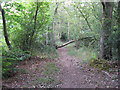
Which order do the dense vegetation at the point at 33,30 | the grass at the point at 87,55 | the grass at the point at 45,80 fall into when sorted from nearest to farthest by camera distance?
the grass at the point at 45,80
the dense vegetation at the point at 33,30
the grass at the point at 87,55

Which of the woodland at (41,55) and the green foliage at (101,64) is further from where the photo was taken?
the green foliage at (101,64)

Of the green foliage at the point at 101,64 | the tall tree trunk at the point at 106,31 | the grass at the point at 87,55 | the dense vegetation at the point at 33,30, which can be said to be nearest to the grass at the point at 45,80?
Result: the dense vegetation at the point at 33,30

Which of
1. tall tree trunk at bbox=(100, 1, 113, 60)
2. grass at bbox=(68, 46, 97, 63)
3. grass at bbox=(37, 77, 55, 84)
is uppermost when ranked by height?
tall tree trunk at bbox=(100, 1, 113, 60)

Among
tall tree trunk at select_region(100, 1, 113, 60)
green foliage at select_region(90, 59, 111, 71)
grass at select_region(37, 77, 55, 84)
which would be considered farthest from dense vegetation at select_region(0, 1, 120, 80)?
grass at select_region(37, 77, 55, 84)

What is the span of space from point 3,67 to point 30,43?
13.3ft

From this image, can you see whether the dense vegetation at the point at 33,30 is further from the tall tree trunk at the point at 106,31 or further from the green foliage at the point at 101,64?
the green foliage at the point at 101,64

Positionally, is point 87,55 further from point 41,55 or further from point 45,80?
point 45,80

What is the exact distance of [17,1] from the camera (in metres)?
8.68

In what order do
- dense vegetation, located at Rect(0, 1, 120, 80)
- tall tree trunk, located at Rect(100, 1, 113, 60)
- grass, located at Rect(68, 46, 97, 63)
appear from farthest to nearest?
grass, located at Rect(68, 46, 97, 63)
tall tree trunk, located at Rect(100, 1, 113, 60)
dense vegetation, located at Rect(0, 1, 120, 80)

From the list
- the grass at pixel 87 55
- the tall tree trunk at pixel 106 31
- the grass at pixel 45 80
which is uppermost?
the tall tree trunk at pixel 106 31

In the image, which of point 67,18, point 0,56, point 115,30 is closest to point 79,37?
point 67,18

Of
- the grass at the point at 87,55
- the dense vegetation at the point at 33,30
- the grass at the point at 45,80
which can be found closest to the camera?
the grass at the point at 45,80

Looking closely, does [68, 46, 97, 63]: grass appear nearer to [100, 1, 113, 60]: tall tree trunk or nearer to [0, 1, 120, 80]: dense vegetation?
[0, 1, 120, 80]: dense vegetation

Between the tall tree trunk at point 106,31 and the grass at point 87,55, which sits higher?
the tall tree trunk at point 106,31
